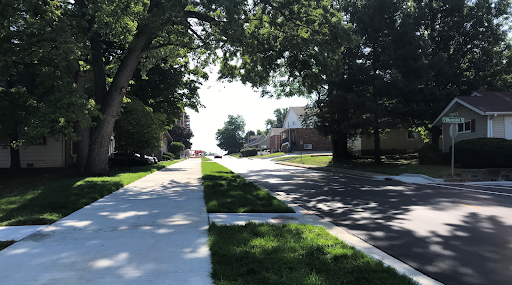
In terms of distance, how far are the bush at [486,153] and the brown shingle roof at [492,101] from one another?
2.81 meters

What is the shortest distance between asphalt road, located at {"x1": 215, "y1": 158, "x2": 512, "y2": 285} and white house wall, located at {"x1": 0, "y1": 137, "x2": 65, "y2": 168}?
20.6m

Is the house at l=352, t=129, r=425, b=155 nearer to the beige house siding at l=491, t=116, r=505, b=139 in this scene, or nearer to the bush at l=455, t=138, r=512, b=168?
the beige house siding at l=491, t=116, r=505, b=139

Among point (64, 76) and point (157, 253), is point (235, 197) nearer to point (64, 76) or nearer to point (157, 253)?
point (157, 253)

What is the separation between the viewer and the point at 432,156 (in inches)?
896

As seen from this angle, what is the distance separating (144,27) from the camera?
1546cm

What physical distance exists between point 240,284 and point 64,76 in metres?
13.7

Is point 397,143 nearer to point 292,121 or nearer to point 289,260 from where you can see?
point 292,121

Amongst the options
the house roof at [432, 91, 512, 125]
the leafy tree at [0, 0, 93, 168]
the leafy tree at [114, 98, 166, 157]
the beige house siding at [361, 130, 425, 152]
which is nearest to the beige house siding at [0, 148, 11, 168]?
the leafy tree at [114, 98, 166, 157]

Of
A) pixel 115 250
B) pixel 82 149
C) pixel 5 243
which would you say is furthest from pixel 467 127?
pixel 5 243

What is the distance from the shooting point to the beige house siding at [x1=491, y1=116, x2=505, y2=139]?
20.0 m

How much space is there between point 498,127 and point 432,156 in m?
4.18

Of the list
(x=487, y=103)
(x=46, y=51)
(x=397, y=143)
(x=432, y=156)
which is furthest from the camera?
(x=397, y=143)

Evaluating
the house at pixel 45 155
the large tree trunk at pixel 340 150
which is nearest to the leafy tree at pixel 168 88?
→ the house at pixel 45 155

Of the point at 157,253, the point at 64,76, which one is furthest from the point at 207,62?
the point at 157,253
